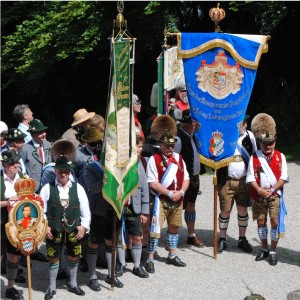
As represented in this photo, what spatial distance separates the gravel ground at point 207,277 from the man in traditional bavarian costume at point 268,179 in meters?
0.40

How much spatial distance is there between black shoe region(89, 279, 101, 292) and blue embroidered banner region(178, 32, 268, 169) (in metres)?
2.25

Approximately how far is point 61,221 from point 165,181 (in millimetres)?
1648

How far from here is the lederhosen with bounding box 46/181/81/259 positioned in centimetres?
742

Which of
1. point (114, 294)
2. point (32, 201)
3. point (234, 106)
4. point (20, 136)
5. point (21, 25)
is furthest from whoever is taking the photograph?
point (21, 25)

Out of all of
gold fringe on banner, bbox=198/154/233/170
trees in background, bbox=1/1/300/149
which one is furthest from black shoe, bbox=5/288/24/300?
trees in background, bbox=1/1/300/149

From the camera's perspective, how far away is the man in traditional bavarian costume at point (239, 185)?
920 centimetres

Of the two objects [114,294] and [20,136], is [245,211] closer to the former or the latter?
[114,294]

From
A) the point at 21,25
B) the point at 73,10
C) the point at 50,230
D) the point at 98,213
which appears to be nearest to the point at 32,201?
the point at 50,230

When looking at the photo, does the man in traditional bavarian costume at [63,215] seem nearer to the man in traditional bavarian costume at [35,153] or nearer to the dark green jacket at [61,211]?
the dark green jacket at [61,211]

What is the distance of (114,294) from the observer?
777cm

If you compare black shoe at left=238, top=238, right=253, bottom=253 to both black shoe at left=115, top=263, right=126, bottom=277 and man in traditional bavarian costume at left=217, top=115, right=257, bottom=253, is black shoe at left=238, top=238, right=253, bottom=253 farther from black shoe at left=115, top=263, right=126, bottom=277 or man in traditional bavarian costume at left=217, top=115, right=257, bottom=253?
black shoe at left=115, top=263, right=126, bottom=277

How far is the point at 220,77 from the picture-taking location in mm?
8812

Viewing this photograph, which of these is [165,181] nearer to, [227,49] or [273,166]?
[273,166]

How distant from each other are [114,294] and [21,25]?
1296 cm
